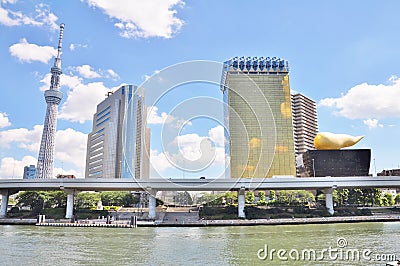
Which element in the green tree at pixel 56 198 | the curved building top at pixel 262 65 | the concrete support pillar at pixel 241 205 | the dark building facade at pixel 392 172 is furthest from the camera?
the curved building top at pixel 262 65

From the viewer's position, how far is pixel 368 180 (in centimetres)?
4022

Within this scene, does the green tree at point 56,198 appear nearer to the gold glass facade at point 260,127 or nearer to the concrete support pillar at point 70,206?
the concrete support pillar at point 70,206

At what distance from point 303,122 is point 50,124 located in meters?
76.2

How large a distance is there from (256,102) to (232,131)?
1015cm

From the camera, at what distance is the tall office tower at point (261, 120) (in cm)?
6750

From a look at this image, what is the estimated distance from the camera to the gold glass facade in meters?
67.1

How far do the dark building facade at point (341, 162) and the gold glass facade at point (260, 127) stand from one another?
44.6 feet

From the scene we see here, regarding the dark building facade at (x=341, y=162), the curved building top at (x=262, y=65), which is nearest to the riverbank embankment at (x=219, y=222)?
the dark building facade at (x=341, y=162)

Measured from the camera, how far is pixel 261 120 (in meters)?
70.4

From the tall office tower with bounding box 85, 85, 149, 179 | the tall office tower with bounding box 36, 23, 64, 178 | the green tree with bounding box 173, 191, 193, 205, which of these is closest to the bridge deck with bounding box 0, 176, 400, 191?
the green tree with bounding box 173, 191, 193, 205

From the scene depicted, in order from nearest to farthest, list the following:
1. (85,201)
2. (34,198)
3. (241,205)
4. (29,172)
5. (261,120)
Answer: (241,205) < (34,198) < (85,201) < (261,120) < (29,172)

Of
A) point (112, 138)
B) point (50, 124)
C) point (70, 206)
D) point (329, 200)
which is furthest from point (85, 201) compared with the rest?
point (50, 124)

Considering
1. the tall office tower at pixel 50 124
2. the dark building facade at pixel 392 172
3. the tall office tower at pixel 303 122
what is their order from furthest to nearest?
the tall office tower at pixel 303 122, the tall office tower at pixel 50 124, the dark building facade at pixel 392 172

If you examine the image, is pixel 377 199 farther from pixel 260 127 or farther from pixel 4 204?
pixel 4 204
